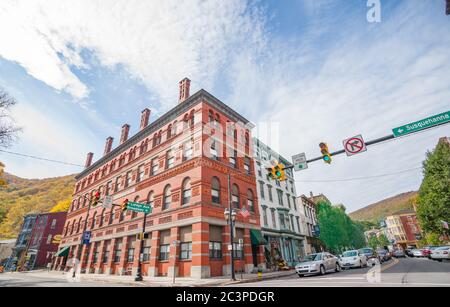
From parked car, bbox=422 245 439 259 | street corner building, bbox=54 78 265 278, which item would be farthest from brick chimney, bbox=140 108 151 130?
parked car, bbox=422 245 439 259

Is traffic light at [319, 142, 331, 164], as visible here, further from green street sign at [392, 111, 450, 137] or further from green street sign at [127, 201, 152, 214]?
green street sign at [127, 201, 152, 214]

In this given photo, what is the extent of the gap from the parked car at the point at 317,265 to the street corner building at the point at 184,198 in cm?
513

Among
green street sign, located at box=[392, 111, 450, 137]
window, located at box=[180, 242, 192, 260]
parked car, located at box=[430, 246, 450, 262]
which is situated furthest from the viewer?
parked car, located at box=[430, 246, 450, 262]

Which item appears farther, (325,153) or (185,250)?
(185,250)

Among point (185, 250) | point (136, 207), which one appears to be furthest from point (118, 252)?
point (185, 250)

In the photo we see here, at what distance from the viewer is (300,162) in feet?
40.0

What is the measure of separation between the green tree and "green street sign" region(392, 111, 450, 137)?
28529 mm

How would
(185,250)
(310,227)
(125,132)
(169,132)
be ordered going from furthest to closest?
1. (310,227)
2. (125,132)
3. (169,132)
4. (185,250)

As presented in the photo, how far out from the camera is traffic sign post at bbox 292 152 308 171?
39.3 feet

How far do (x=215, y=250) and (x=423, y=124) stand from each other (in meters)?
16.2

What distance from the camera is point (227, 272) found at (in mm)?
18938

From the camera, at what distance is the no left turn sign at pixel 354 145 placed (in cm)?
1047

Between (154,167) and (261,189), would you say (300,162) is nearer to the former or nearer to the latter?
(261,189)
